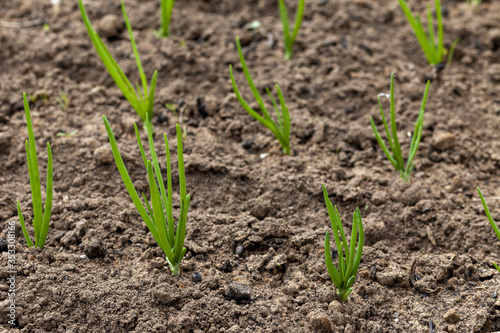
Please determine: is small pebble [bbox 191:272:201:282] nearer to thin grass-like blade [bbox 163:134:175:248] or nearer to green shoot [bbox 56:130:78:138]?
thin grass-like blade [bbox 163:134:175:248]

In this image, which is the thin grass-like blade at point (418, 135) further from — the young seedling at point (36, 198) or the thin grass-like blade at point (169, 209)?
the young seedling at point (36, 198)

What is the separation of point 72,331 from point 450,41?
7.44ft

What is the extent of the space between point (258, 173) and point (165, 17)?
101cm

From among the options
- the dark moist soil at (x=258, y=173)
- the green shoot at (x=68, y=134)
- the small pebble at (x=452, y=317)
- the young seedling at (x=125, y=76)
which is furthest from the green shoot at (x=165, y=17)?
the small pebble at (x=452, y=317)

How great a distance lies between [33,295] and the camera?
155 centimetres

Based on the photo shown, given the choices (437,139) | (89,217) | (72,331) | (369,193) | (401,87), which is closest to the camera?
(72,331)

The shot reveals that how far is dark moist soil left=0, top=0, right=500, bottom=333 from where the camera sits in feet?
5.17

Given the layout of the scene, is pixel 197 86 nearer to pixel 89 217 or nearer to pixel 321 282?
pixel 89 217

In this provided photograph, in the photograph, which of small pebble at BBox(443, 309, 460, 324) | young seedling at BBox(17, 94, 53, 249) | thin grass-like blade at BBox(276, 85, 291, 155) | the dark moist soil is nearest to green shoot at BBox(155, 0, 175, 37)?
the dark moist soil

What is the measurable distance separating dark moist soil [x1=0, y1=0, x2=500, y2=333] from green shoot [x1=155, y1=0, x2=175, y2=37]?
0.15ft

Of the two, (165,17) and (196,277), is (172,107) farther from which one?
(196,277)

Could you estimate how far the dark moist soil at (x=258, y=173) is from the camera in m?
1.58

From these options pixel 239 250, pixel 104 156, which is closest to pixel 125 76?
pixel 104 156

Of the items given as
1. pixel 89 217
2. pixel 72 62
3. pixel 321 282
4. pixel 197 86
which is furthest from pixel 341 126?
pixel 72 62
